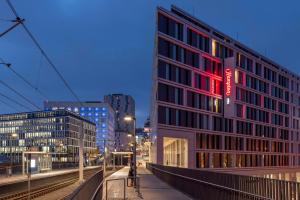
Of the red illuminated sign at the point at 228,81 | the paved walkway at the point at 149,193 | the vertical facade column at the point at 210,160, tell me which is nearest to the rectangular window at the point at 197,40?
the red illuminated sign at the point at 228,81

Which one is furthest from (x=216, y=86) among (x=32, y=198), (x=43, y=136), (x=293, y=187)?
(x=43, y=136)

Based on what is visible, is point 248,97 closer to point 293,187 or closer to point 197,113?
point 197,113

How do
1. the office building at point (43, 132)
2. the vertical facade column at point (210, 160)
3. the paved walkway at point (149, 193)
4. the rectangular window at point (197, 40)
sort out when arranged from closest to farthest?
the paved walkway at point (149, 193) < the rectangular window at point (197, 40) < the vertical facade column at point (210, 160) < the office building at point (43, 132)

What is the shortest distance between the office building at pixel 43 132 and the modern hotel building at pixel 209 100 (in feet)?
210

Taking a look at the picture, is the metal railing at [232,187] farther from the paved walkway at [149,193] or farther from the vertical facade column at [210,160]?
the vertical facade column at [210,160]

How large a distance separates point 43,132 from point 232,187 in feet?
462

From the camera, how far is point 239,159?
7919cm

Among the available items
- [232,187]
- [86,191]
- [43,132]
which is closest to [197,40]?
[232,187]

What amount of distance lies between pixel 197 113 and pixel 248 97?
1732 centimetres

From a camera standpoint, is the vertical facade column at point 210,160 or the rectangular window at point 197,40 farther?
the vertical facade column at point 210,160

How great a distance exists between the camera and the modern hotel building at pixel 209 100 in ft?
210

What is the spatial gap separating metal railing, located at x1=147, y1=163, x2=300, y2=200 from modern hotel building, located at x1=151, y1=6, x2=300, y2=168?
35.3m

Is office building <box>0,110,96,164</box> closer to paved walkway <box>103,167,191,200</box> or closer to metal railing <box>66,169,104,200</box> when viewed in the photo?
paved walkway <box>103,167,191,200</box>

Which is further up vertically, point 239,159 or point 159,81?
point 159,81
